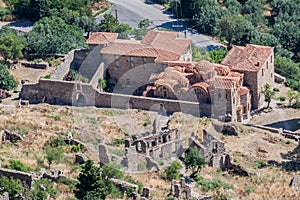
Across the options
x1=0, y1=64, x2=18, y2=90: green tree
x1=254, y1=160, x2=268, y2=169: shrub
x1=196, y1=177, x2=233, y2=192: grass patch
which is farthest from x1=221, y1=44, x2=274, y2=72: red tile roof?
x1=0, y1=64, x2=18, y2=90: green tree

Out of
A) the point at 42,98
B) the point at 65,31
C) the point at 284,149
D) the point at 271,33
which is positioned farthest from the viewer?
the point at 271,33

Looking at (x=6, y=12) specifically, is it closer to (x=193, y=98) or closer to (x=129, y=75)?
(x=129, y=75)

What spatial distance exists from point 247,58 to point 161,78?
25.5 ft

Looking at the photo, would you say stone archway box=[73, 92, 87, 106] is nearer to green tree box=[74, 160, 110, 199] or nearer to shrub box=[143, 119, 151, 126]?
shrub box=[143, 119, 151, 126]

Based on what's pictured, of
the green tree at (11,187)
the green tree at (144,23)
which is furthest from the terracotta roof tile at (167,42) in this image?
the green tree at (11,187)

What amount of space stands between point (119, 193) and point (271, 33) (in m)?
45.5

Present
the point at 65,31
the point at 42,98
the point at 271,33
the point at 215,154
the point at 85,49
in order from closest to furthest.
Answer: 1. the point at 215,154
2. the point at 42,98
3. the point at 85,49
4. the point at 65,31
5. the point at 271,33

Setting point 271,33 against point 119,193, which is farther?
point 271,33

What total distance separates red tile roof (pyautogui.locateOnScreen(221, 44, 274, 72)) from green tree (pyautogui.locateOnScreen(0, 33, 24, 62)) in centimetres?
1896

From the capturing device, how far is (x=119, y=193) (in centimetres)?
4809

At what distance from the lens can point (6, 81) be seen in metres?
68.4

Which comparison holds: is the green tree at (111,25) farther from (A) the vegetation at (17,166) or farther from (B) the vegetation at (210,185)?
(A) the vegetation at (17,166)

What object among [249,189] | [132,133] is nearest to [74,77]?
[132,133]

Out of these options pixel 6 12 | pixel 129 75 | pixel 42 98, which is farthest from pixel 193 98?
pixel 6 12
